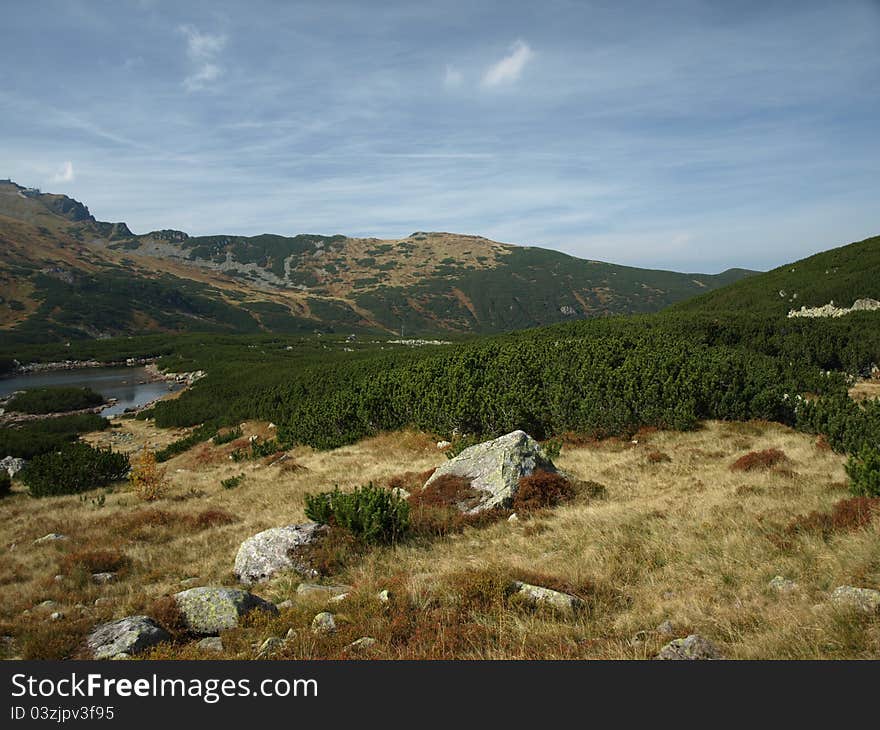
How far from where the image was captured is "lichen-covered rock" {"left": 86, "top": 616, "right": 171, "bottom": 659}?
5.48 metres

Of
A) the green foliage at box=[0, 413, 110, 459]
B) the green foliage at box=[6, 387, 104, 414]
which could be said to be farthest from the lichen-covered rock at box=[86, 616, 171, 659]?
the green foliage at box=[6, 387, 104, 414]

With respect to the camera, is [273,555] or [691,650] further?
[273,555]

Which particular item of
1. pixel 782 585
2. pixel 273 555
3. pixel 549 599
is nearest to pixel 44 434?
pixel 273 555

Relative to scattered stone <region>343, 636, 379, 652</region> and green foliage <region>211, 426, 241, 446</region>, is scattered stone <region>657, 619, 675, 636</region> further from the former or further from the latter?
green foliage <region>211, 426, 241, 446</region>

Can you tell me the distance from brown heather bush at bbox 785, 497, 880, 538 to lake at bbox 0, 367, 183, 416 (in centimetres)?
5820

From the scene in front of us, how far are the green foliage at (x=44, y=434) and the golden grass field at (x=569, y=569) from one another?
21.4m

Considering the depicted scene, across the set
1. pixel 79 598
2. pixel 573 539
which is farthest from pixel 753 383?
pixel 79 598

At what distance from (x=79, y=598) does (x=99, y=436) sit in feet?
131

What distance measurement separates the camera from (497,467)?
39.3ft

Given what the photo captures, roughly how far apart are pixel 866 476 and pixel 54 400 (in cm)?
6700

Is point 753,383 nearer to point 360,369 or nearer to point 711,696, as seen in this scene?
point 711,696

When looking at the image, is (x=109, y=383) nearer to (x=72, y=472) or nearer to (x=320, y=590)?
(x=72, y=472)

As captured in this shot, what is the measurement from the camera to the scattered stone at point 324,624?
19.1ft

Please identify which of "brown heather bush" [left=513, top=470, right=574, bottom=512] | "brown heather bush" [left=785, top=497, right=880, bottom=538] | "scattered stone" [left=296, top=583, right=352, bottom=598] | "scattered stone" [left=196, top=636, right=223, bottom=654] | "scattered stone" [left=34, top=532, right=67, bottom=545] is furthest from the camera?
"scattered stone" [left=34, top=532, right=67, bottom=545]
